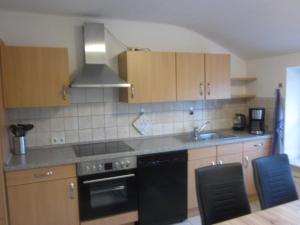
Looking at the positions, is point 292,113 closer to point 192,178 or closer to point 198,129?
point 198,129

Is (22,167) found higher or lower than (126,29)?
lower

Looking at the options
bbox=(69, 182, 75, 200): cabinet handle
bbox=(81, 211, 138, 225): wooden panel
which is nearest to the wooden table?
bbox=(81, 211, 138, 225): wooden panel

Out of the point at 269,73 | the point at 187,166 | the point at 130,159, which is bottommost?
the point at 187,166

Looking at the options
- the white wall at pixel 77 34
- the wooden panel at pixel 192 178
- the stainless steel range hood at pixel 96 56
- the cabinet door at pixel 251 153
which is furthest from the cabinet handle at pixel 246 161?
→ the stainless steel range hood at pixel 96 56

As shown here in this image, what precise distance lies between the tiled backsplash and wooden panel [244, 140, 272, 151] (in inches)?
27.0

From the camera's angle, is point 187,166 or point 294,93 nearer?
point 187,166

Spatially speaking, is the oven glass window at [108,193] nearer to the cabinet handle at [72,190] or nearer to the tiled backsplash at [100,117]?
the cabinet handle at [72,190]

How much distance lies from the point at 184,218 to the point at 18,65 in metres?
2.34

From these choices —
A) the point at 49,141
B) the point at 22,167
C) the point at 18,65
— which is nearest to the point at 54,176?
the point at 22,167

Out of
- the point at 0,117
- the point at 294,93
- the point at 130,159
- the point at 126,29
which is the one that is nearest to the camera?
the point at 0,117

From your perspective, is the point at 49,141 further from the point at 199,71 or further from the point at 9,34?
the point at 199,71

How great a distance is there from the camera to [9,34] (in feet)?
8.14


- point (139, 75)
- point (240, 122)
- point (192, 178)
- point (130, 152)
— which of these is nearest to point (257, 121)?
point (240, 122)

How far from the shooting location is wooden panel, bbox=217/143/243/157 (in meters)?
2.87
